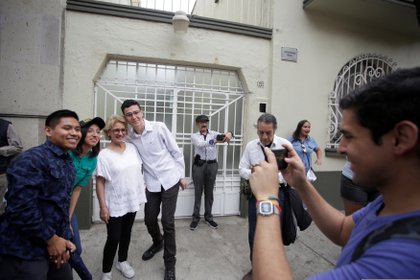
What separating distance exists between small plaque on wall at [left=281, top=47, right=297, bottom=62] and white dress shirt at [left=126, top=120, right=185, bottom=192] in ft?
9.43

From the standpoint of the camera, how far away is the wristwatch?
3.20ft

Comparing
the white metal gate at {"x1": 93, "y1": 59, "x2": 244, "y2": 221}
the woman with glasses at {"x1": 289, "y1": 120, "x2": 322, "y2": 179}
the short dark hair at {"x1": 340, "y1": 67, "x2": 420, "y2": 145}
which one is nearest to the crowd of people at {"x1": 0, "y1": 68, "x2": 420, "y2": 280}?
the short dark hair at {"x1": 340, "y1": 67, "x2": 420, "y2": 145}

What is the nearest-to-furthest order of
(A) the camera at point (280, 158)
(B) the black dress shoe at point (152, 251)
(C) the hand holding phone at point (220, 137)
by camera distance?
(A) the camera at point (280, 158) < (B) the black dress shoe at point (152, 251) < (C) the hand holding phone at point (220, 137)

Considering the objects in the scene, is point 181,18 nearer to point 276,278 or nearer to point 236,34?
point 236,34

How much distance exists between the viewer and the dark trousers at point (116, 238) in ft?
8.34

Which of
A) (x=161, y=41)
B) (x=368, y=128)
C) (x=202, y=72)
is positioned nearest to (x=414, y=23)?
(x=202, y=72)

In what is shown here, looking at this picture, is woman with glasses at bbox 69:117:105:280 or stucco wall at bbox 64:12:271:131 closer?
woman with glasses at bbox 69:117:105:280

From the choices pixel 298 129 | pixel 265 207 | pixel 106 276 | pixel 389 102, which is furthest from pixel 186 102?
pixel 389 102

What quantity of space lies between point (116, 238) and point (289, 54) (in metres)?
4.02

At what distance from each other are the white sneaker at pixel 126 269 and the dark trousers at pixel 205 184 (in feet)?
4.94

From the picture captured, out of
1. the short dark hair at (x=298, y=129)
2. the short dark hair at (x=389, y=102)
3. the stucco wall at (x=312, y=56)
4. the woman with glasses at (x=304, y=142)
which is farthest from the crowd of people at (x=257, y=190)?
the stucco wall at (x=312, y=56)

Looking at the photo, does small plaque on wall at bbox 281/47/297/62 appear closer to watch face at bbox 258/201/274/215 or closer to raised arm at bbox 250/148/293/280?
raised arm at bbox 250/148/293/280

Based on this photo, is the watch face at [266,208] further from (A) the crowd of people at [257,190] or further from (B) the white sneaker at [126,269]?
(B) the white sneaker at [126,269]

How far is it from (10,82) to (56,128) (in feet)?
7.97
